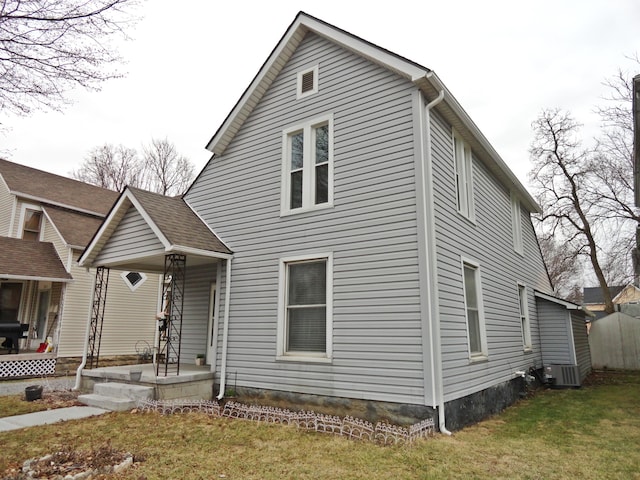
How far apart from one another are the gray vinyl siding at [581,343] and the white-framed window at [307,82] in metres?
10.9

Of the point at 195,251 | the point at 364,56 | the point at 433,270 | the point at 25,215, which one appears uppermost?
the point at 364,56

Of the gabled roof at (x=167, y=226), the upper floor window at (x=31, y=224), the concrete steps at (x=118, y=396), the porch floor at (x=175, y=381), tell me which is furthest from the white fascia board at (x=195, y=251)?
the upper floor window at (x=31, y=224)

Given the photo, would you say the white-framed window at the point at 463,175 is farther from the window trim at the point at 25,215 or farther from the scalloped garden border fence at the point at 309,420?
the window trim at the point at 25,215

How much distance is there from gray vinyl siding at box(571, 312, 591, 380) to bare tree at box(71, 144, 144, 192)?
27665mm

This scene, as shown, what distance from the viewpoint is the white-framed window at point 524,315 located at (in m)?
11.5

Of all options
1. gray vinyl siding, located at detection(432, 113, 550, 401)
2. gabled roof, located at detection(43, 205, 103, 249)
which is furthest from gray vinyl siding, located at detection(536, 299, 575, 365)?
gabled roof, located at detection(43, 205, 103, 249)

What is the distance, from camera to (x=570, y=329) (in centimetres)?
1238

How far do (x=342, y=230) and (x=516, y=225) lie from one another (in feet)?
26.1

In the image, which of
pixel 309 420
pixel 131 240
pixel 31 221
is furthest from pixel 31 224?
pixel 309 420

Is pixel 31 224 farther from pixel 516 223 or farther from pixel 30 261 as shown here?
pixel 516 223

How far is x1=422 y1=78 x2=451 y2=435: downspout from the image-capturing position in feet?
19.4

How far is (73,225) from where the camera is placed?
14.9 m

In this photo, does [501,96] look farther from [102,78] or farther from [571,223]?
[102,78]

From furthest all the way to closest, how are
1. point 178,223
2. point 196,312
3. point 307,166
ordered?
point 196,312
point 178,223
point 307,166
